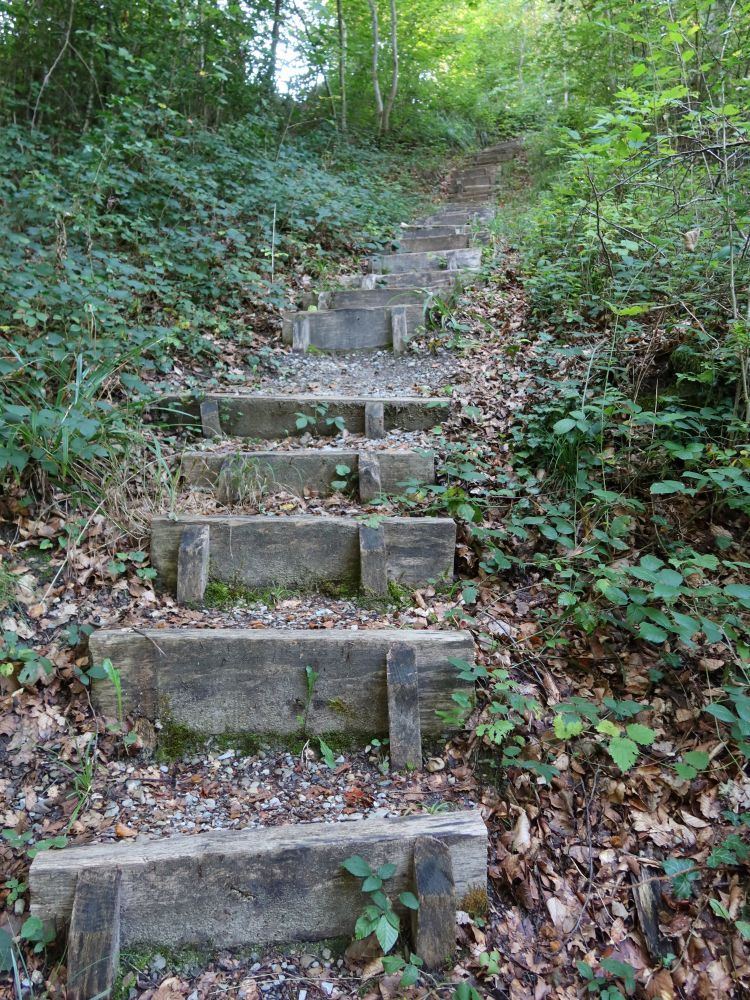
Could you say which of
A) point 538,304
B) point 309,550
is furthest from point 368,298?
point 309,550

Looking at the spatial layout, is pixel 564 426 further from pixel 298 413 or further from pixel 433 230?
pixel 433 230

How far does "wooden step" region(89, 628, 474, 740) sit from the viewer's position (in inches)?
90.4

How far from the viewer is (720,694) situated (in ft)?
7.30

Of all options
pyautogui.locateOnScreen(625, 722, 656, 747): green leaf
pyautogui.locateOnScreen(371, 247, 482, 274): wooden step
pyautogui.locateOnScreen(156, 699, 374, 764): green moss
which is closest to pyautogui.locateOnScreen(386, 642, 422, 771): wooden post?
pyautogui.locateOnScreen(156, 699, 374, 764): green moss

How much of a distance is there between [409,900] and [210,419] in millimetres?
2870

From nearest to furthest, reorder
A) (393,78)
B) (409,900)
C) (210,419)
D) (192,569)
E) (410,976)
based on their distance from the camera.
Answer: (410,976) → (409,900) → (192,569) → (210,419) → (393,78)

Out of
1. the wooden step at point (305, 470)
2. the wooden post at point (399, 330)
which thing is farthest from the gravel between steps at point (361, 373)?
the wooden step at point (305, 470)

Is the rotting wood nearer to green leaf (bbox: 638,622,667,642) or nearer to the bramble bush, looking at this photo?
green leaf (bbox: 638,622,667,642)

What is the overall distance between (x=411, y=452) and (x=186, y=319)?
7.87ft

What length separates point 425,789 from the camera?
216 cm

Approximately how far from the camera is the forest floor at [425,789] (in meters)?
1.78

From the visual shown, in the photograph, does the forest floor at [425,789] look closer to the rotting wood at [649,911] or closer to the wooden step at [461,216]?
the rotting wood at [649,911]

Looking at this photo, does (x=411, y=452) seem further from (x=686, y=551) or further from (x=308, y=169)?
(x=308, y=169)

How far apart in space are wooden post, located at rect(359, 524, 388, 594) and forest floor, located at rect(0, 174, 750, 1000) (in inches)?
4.1
